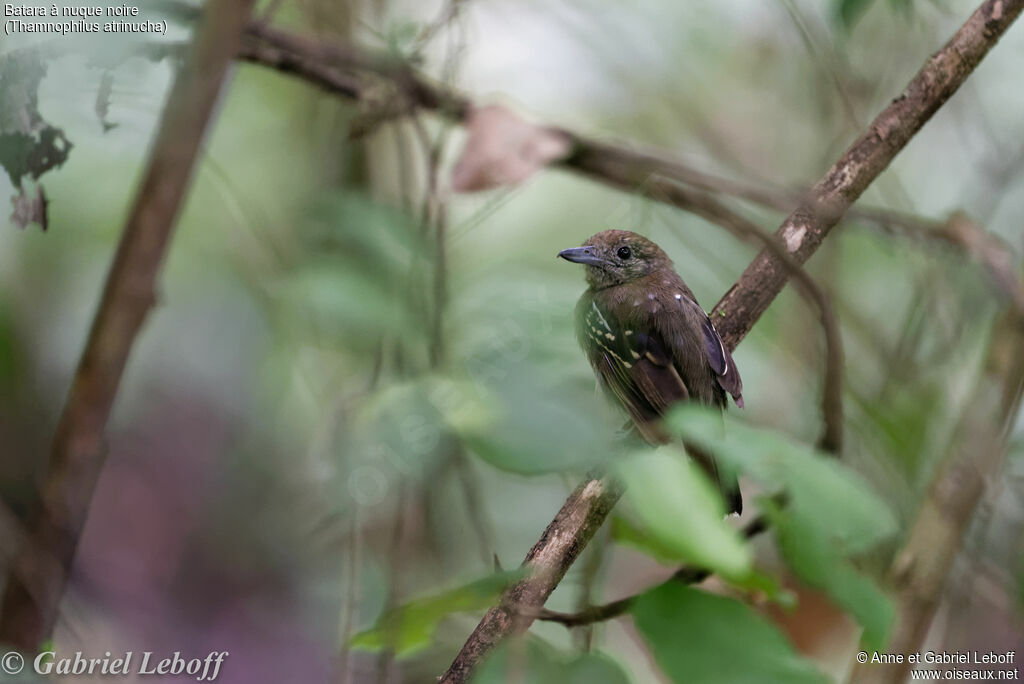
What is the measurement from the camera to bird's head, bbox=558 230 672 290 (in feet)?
9.64

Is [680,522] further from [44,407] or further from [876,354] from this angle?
[44,407]

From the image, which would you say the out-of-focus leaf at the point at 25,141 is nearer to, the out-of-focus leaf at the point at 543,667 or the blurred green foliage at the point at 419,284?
the blurred green foliage at the point at 419,284

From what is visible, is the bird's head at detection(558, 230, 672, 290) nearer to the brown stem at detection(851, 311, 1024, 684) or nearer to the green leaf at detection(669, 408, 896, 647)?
the brown stem at detection(851, 311, 1024, 684)

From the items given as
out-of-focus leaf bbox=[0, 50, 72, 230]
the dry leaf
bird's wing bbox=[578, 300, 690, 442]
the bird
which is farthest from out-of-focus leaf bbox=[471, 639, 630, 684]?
the dry leaf

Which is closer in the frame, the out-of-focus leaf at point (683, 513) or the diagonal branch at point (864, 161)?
the out-of-focus leaf at point (683, 513)

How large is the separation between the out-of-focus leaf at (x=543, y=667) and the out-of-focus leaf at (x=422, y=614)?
0.32 feet

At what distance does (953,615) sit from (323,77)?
9.01 feet

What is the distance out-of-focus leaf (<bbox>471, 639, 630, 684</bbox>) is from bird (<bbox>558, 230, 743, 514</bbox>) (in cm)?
85

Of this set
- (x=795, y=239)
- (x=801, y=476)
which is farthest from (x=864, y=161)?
(x=801, y=476)

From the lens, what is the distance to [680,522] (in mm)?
1201

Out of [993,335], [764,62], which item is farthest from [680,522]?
[764,62]

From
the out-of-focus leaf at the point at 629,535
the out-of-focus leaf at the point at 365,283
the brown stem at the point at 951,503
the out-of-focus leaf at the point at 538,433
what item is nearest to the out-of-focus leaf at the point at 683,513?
the out-of-focus leaf at the point at 538,433

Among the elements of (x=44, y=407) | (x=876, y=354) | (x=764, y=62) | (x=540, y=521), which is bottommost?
(x=44, y=407)

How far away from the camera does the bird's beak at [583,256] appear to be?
293 centimetres
